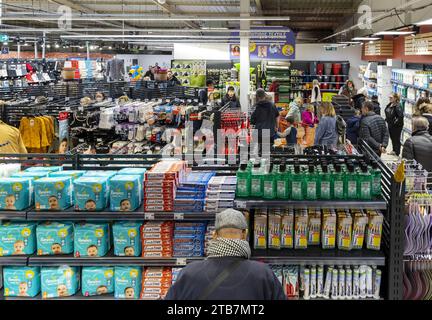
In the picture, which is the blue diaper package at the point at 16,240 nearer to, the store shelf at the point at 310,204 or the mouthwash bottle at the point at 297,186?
the store shelf at the point at 310,204

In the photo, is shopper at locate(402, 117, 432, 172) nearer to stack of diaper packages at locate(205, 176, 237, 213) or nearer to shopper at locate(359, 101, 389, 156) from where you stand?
shopper at locate(359, 101, 389, 156)

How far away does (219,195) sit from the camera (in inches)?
170

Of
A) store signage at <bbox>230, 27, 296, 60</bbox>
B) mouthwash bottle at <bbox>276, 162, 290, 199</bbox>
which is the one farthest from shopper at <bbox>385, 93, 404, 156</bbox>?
mouthwash bottle at <bbox>276, 162, 290, 199</bbox>

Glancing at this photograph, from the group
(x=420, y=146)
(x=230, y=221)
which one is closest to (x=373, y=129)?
(x=420, y=146)

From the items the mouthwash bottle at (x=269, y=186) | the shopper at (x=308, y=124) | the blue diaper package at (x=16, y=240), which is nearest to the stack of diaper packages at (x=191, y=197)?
the mouthwash bottle at (x=269, y=186)

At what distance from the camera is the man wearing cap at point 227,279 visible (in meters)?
2.80

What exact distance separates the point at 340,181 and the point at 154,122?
18.9ft

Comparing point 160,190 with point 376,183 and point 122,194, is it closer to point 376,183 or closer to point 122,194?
point 122,194

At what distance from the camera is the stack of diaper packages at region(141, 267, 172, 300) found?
4.41 m

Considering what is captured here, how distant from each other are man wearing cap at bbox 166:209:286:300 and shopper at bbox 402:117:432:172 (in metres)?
4.05

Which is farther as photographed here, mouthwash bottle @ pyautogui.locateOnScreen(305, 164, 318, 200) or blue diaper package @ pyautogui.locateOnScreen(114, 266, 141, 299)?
blue diaper package @ pyautogui.locateOnScreen(114, 266, 141, 299)

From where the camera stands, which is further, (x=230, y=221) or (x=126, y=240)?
(x=126, y=240)

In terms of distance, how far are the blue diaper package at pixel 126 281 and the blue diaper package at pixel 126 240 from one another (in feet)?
→ 0.41

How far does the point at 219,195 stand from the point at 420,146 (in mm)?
3088
